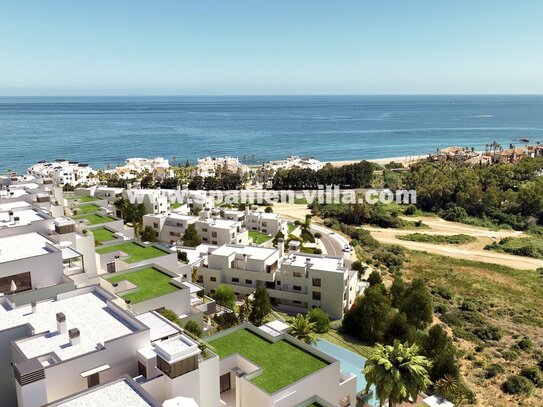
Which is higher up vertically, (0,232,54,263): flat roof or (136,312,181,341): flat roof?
(0,232,54,263): flat roof

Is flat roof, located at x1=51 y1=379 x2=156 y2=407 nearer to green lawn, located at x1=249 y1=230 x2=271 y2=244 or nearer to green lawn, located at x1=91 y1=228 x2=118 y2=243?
green lawn, located at x1=91 y1=228 x2=118 y2=243

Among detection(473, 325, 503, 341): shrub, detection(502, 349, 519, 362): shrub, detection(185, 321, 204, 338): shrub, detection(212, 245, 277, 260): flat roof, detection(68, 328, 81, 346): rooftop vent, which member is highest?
detection(68, 328, 81, 346): rooftop vent

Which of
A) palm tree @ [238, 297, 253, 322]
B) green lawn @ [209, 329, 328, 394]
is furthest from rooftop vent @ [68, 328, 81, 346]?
palm tree @ [238, 297, 253, 322]

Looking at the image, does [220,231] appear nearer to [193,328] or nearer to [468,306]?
[193,328]

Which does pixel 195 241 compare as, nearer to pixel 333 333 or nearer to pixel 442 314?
pixel 333 333

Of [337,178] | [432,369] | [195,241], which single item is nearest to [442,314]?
[432,369]

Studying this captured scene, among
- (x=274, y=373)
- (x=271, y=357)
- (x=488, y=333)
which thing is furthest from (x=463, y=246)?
(x=274, y=373)

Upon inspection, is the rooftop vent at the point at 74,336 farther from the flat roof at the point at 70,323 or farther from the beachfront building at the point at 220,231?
the beachfront building at the point at 220,231
